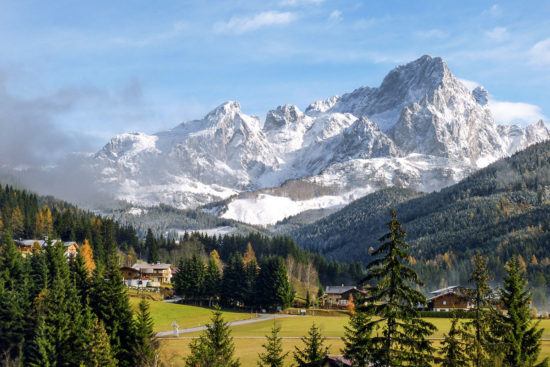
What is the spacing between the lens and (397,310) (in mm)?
32719

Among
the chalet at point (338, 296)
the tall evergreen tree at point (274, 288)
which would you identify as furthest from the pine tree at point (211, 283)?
the chalet at point (338, 296)

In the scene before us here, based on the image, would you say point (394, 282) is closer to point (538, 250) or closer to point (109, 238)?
point (109, 238)

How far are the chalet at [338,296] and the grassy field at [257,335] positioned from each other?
2515cm

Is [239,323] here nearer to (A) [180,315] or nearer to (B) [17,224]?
(A) [180,315]

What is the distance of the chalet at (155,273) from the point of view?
155075mm

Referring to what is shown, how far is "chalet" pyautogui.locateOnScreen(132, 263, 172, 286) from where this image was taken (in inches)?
6105

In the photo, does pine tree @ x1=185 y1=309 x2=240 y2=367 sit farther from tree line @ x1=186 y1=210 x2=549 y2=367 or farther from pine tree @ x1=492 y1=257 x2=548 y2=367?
pine tree @ x1=492 y1=257 x2=548 y2=367

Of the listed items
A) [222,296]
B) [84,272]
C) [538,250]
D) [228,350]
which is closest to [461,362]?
[228,350]

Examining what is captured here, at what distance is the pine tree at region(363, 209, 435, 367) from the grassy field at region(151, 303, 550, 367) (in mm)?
26888

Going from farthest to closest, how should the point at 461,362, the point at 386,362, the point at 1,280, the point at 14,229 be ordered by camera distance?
1. the point at 14,229
2. the point at 1,280
3. the point at 461,362
4. the point at 386,362

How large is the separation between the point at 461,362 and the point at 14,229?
467 ft

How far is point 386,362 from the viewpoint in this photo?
106 ft

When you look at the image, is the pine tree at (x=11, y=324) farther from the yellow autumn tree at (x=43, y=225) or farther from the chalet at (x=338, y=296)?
the chalet at (x=338, y=296)

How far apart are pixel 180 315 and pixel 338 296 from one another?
55.5 m
